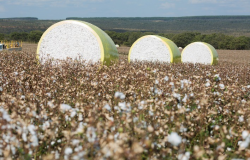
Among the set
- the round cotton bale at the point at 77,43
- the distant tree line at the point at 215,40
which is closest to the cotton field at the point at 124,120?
the round cotton bale at the point at 77,43

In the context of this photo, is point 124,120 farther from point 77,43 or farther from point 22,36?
point 22,36

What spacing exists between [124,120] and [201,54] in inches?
615

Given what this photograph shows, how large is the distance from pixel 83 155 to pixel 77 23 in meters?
7.91

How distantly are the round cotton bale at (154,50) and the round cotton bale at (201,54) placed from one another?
3.42 metres

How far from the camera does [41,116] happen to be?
3230 millimetres

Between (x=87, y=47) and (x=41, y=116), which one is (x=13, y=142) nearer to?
(x=41, y=116)

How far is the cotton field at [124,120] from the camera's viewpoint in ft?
7.16

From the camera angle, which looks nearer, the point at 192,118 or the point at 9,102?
the point at 9,102

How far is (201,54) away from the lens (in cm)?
1714

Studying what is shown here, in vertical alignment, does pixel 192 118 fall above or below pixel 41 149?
above

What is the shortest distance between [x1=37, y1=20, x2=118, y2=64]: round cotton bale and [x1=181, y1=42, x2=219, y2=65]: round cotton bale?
909cm

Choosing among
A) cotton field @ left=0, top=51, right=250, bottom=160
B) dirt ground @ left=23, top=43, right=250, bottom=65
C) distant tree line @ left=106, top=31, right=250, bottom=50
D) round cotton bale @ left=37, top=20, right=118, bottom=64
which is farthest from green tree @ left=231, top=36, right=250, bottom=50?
cotton field @ left=0, top=51, right=250, bottom=160

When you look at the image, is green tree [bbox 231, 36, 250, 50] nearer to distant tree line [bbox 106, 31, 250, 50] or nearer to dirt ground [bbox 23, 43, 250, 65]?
distant tree line [bbox 106, 31, 250, 50]

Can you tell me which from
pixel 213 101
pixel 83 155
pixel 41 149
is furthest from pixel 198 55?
pixel 83 155
